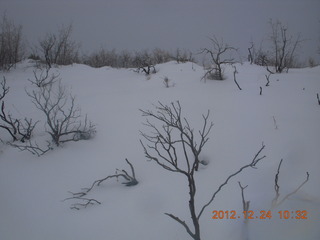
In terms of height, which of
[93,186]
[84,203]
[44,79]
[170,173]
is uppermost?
[44,79]

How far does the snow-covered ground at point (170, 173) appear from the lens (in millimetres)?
3514

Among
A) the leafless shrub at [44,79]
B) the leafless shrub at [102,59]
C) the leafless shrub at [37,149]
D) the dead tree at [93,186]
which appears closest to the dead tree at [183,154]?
the dead tree at [93,186]

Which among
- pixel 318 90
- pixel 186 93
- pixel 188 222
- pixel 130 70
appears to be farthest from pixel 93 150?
pixel 130 70

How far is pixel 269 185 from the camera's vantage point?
3828 mm

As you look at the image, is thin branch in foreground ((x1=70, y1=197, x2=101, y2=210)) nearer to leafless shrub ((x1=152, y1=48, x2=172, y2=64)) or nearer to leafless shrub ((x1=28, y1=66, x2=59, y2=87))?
leafless shrub ((x1=28, y1=66, x2=59, y2=87))

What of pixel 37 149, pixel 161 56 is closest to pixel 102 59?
pixel 161 56

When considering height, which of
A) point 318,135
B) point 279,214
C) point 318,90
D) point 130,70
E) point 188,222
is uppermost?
point 130,70

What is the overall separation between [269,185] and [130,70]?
1025 cm

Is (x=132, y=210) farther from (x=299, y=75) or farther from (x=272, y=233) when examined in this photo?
(x=299, y=75)

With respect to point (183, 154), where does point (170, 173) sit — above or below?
below

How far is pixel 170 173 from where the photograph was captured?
460 cm

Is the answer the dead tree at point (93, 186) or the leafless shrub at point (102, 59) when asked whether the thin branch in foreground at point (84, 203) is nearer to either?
the dead tree at point (93, 186)
